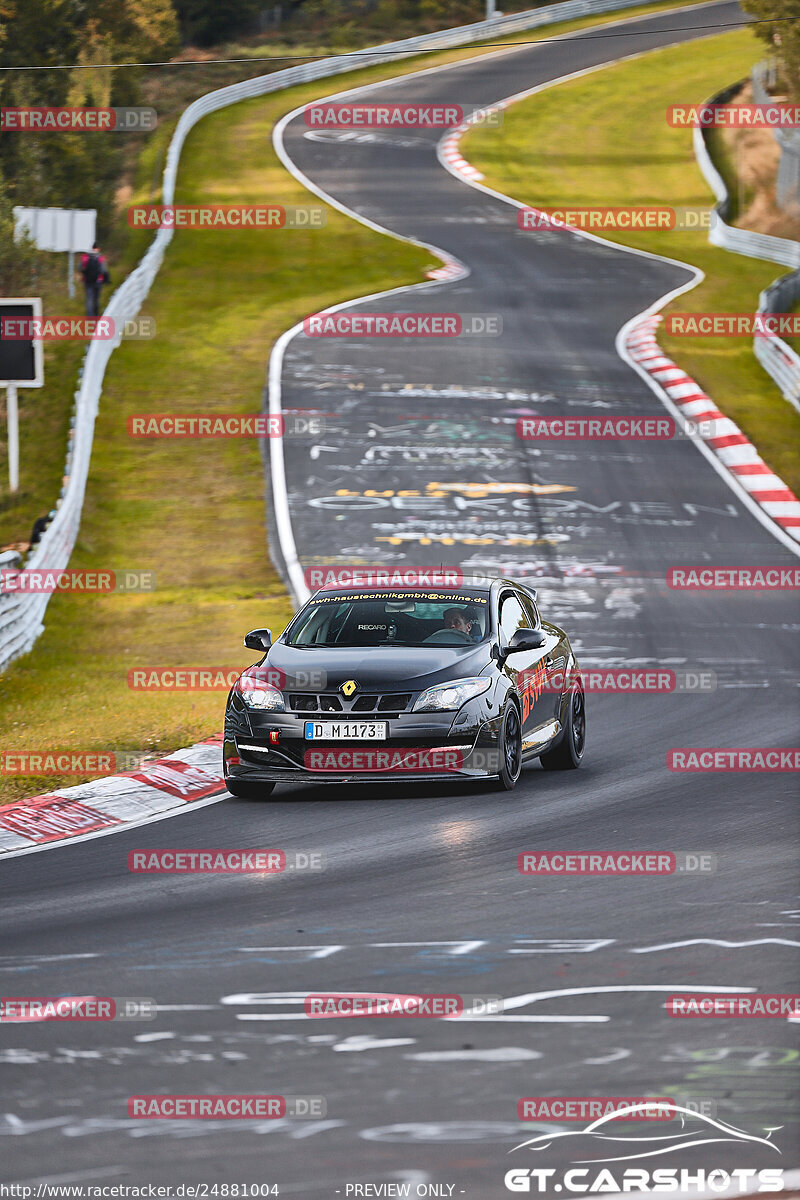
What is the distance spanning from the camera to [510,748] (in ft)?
37.2

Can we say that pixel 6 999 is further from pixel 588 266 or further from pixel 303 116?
pixel 303 116

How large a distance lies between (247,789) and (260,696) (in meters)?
0.67

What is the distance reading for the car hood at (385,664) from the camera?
1101 cm

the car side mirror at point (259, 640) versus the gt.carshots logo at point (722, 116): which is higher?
the gt.carshots logo at point (722, 116)

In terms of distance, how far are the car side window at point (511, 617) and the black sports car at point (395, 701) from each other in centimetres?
4

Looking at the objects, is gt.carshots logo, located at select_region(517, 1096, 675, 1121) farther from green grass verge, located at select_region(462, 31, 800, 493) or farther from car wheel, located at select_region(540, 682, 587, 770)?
green grass verge, located at select_region(462, 31, 800, 493)

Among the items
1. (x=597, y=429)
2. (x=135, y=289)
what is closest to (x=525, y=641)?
(x=597, y=429)

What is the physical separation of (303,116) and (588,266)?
74.3 ft

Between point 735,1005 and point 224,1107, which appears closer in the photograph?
point 224,1107

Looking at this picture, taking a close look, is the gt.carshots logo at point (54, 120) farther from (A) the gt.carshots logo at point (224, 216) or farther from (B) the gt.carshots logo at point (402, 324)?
(B) the gt.carshots logo at point (402, 324)

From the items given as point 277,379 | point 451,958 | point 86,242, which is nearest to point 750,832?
point 451,958

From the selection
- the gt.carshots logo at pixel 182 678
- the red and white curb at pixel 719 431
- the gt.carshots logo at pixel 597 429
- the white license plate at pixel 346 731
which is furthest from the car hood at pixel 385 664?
the gt.carshots logo at pixel 597 429

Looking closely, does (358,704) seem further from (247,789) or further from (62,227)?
(62,227)

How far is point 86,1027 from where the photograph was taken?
20.9ft
